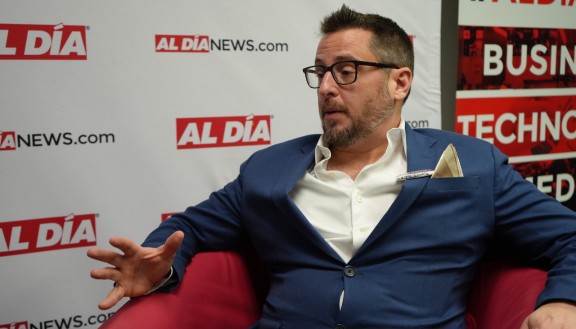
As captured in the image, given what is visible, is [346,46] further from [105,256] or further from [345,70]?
[105,256]

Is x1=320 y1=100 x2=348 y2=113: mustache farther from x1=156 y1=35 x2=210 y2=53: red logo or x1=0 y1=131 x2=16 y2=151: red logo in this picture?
x1=0 y1=131 x2=16 y2=151: red logo

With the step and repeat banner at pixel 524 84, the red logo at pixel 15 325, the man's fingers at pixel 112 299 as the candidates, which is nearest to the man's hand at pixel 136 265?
the man's fingers at pixel 112 299

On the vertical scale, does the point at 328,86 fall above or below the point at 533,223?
above

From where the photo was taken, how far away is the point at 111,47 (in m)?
1.91

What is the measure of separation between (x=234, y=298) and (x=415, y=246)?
1.89 feet

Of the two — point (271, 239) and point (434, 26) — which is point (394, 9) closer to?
point (434, 26)

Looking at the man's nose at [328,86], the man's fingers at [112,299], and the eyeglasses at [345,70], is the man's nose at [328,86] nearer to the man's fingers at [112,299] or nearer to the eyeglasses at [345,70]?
the eyeglasses at [345,70]

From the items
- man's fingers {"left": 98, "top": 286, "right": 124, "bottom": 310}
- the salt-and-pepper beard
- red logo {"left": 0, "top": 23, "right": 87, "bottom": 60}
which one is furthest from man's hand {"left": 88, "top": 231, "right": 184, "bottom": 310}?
red logo {"left": 0, "top": 23, "right": 87, "bottom": 60}

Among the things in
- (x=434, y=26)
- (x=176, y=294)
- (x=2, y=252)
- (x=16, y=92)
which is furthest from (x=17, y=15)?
(x=434, y=26)

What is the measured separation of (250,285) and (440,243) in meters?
0.62

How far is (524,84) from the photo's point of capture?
8.71ft

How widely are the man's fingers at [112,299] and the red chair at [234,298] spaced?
4 centimetres

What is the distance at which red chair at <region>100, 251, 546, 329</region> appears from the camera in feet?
4.23

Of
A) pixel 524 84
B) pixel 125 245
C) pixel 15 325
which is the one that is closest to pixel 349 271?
pixel 125 245
